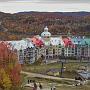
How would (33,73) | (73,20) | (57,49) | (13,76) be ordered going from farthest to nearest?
1. (73,20)
2. (57,49)
3. (33,73)
4. (13,76)

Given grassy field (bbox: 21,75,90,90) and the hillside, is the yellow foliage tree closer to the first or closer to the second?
grassy field (bbox: 21,75,90,90)

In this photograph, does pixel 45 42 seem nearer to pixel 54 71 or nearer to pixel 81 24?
pixel 54 71

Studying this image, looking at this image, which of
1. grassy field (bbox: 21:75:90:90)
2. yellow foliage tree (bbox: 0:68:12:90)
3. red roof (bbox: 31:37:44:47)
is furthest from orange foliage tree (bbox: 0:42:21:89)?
A: red roof (bbox: 31:37:44:47)

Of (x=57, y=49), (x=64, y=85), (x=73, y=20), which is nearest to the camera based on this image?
(x=64, y=85)

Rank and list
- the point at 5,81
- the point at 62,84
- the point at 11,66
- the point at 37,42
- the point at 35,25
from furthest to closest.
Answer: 1. the point at 35,25
2. the point at 37,42
3. the point at 62,84
4. the point at 11,66
5. the point at 5,81

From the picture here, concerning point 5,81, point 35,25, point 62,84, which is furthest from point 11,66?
point 35,25

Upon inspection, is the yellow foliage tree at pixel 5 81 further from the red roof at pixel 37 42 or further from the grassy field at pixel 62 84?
the red roof at pixel 37 42

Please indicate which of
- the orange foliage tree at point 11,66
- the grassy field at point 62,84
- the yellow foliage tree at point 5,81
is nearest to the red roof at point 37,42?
the grassy field at point 62,84

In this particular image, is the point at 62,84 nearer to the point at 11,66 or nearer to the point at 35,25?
the point at 11,66

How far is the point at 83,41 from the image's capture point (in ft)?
164

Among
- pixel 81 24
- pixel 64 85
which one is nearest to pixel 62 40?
pixel 64 85

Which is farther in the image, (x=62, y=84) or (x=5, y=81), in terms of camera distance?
(x=62, y=84)

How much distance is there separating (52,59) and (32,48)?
2421 millimetres

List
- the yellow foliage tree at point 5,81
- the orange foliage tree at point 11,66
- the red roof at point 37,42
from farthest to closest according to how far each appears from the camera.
→ the red roof at point 37,42, the orange foliage tree at point 11,66, the yellow foliage tree at point 5,81
